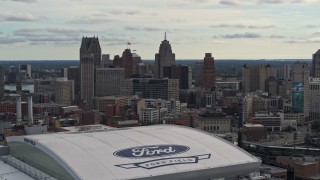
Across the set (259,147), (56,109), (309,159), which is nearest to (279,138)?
(259,147)

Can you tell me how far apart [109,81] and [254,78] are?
135 ft

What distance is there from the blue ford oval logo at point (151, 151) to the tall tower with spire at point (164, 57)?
433 ft

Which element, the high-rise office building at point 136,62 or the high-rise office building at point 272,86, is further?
the high-rise office building at point 136,62

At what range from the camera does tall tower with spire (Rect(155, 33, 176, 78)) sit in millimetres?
160837

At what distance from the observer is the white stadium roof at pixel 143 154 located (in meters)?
23.8

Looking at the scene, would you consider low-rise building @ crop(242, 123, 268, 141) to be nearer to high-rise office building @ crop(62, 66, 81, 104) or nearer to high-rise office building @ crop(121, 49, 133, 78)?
high-rise office building @ crop(62, 66, 81, 104)

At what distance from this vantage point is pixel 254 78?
14450 centimetres

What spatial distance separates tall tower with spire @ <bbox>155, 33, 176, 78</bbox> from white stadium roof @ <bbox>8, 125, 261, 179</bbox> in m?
130

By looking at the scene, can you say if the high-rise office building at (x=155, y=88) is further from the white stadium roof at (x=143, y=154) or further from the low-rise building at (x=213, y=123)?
the white stadium roof at (x=143, y=154)

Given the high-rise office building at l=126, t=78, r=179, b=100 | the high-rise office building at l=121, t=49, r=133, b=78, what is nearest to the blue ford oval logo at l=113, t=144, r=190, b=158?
the high-rise office building at l=126, t=78, r=179, b=100

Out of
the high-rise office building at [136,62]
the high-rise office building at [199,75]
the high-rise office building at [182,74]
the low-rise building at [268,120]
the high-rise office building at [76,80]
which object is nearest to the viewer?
the low-rise building at [268,120]

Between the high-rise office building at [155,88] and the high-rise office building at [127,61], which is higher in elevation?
A: the high-rise office building at [127,61]

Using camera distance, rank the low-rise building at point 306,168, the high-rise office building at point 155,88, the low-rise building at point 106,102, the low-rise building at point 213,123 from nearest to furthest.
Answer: the low-rise building at point 306,168 < the low-rise building at point 213,123 < the low-rise building at point 106,102 < the high-rise office building at point 155,88

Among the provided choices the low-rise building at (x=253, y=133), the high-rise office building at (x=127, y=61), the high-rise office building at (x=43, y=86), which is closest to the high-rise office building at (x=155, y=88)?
the high-rise office building at (x=43, y=86)
